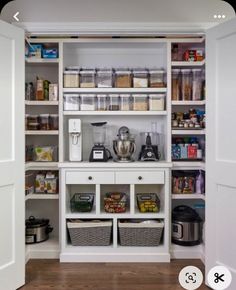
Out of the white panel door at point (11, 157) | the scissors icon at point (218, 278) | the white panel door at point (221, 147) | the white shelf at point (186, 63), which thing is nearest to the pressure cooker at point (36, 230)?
the white panel door at point (11, 157)

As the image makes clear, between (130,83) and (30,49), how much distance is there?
1051mm

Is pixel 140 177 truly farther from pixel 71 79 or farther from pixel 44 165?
pixel 71 79

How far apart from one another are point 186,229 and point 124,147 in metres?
1.02

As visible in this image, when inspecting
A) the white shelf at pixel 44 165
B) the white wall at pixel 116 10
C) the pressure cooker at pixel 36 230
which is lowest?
the pressure cooker at pixel 36 230

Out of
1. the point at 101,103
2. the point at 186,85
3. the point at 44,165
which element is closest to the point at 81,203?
the point at 44,165

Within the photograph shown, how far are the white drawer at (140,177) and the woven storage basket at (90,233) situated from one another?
45 cm

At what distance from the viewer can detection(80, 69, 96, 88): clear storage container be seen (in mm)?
3291

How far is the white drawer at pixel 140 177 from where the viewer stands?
317cm

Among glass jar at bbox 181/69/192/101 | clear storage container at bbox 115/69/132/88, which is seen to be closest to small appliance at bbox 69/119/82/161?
clear storage container at bbox 115/69/132/88

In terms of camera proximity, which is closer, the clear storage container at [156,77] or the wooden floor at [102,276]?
the wooden floor at [102,276]

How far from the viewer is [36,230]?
3350 mm

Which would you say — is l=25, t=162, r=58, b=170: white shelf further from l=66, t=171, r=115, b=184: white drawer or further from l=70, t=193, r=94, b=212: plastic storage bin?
l=70, t=193, r=94, b=212: plastic storage bin

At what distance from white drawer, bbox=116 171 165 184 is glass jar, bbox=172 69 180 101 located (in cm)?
78

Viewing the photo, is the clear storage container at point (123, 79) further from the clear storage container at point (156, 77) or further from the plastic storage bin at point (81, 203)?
the plastic storage bin at point (81, 203)
